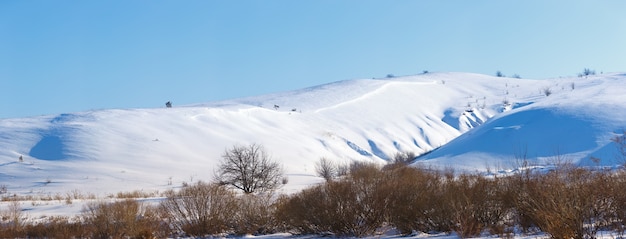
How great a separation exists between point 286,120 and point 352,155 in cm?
1490

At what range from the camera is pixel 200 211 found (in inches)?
793

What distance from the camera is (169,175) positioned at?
166 ft

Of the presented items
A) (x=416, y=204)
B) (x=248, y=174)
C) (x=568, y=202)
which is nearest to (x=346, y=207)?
(x=416, y=204)

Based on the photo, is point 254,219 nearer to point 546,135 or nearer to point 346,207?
point 346,207

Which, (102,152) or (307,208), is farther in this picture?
(102,152)

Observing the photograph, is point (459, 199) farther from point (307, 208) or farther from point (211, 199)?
point (211, 199)

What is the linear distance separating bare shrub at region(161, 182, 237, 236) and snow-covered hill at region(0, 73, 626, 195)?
1079 cm

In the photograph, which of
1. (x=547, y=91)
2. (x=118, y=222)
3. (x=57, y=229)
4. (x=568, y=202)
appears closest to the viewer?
(x=568, y=202)

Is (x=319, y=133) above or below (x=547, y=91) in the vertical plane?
below

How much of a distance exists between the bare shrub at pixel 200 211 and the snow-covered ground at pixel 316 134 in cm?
659

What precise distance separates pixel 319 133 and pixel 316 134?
3.14ft

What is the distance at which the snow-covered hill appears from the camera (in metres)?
47.6

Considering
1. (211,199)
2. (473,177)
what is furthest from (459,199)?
(211,199)

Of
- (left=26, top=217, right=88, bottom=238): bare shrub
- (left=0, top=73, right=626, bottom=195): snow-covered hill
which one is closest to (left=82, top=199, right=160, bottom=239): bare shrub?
(left=26, top=217, right=88, bottom=238): bare shrub
